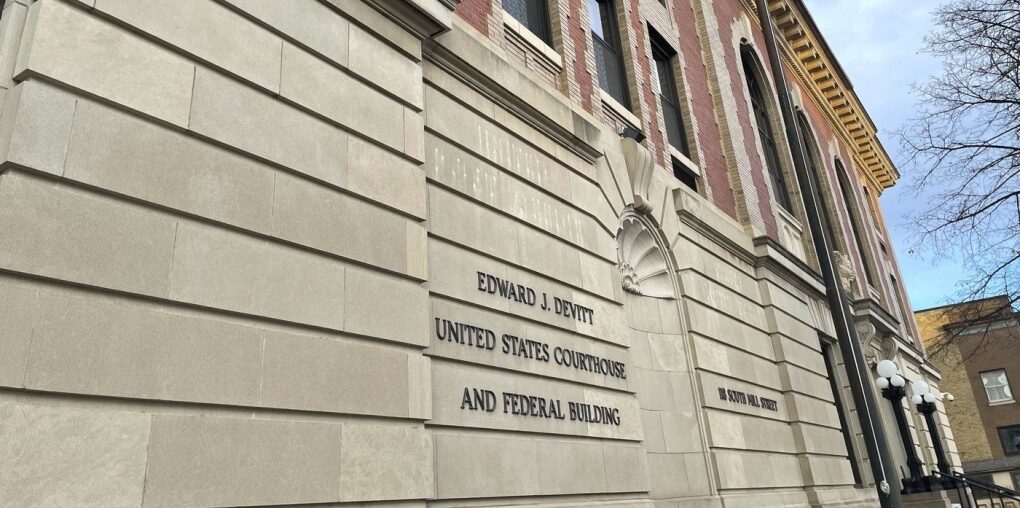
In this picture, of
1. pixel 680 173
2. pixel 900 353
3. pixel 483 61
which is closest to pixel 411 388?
pixel 483 61

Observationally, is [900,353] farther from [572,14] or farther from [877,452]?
[572,14]

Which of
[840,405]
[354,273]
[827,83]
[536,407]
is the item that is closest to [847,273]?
[840,405]

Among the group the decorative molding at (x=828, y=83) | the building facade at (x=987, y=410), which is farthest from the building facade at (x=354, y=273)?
the building facade at (x=987, y=410)

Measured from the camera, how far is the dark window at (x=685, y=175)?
1372 cm

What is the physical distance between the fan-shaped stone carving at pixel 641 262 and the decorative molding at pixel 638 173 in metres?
0.29

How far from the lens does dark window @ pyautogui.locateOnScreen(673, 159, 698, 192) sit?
45.0ft

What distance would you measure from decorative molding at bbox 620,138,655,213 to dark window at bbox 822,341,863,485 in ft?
28.4

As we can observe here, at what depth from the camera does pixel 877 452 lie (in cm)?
979

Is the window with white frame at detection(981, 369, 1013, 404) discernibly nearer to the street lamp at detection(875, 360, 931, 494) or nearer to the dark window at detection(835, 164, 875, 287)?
the dark window at detection(835, 164, 875, 287)

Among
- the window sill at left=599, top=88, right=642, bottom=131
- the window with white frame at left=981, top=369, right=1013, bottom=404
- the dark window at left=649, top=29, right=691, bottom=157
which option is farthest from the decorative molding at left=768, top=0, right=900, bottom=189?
the window with white frame at left=981, top=369, right=1013, bottom=404

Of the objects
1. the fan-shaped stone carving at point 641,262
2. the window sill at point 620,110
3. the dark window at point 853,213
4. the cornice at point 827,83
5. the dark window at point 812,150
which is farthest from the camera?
the dark window at point 853,213

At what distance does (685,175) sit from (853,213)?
18756 millimetres

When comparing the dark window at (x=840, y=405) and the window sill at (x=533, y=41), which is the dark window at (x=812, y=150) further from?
the window sill at (x=533, y=41)

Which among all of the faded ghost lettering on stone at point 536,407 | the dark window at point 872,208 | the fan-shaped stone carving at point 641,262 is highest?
the dark window at point 872,208
